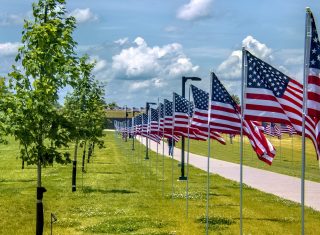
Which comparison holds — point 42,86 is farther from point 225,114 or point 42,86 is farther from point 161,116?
point 161,116

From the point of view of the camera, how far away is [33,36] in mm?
15820

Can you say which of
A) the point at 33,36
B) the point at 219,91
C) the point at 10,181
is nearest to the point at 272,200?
the point at 219,91

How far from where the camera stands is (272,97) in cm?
1258

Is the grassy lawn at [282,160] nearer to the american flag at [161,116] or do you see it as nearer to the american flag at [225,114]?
→ the american flag at [161,116]

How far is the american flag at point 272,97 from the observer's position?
1164 centimetres

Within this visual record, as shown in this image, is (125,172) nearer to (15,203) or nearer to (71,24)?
(15,203)

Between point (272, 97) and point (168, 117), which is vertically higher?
point (272, 97)

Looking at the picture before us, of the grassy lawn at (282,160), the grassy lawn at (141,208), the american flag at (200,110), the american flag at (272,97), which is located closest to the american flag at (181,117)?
the grassy lawn at (141,208)

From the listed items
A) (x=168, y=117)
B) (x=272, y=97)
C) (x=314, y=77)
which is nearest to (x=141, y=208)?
(x=168, y=117)

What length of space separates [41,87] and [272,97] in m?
6.14

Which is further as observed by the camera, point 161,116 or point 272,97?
point 161,116

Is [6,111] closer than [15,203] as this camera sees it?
Yes

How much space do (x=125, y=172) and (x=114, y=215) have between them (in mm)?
19705

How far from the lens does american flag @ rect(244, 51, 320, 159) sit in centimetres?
1164
